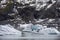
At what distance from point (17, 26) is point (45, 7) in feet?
17.1

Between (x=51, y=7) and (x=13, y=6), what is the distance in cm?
441

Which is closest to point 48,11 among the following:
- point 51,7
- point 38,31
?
point 51,7

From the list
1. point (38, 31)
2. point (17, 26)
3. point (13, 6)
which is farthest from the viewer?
point (13, 6)

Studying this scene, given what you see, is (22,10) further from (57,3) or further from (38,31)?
(38,31)

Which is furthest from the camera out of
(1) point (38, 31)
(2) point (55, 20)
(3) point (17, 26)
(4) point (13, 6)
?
(4) point (13, 6)

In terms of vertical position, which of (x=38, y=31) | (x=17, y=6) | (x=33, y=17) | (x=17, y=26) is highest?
(x=17, y=6)

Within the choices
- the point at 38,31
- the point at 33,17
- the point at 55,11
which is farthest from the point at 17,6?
the point at 38,31

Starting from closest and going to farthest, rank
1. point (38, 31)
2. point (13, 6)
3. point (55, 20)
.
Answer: point (38, 31), point (55, 20), point (13, 6)

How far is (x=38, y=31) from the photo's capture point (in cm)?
1886

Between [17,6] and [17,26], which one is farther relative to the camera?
[17,6]

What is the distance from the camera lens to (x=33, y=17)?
26.2 metres

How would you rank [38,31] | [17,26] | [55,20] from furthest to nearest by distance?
[55,20], [17,26], [38,31]

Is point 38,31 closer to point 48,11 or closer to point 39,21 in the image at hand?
point 39,21

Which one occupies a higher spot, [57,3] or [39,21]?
[57,3]
